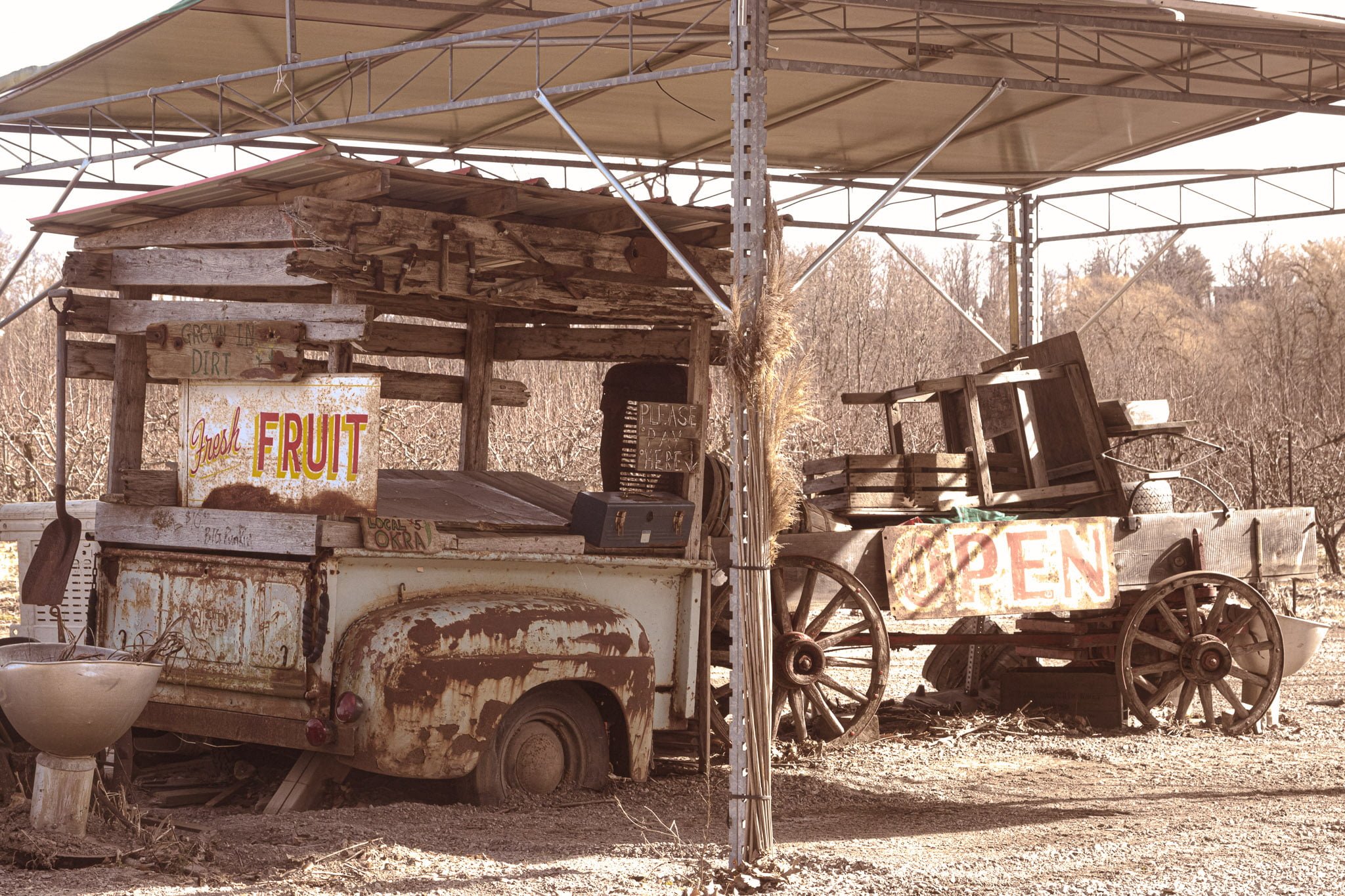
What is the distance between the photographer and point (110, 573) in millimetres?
7934

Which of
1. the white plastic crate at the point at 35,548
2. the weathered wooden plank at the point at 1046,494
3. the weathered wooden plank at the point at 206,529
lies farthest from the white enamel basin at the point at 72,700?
the weathered wooden plank at the point at 1046,494

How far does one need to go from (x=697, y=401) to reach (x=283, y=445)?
8.34 feet

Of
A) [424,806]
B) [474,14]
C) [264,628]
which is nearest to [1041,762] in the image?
[424,806]

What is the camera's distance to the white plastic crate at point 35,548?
8.21 m

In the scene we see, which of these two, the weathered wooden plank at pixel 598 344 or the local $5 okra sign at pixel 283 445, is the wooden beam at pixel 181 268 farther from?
the weathered wooden plank at pixel 598 344

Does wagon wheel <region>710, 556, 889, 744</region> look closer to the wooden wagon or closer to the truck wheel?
the wooden wagon

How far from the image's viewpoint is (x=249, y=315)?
306 inches

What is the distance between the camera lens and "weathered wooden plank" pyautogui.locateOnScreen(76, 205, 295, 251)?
7.65 m

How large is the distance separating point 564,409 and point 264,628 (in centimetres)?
1895

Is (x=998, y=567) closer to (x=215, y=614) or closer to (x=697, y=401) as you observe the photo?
(x=697, y=401)

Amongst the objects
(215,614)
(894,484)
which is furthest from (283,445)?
(894,484)

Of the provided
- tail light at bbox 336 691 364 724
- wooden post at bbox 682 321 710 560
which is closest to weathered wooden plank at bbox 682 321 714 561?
wooden post at bbox 682 321 710 560

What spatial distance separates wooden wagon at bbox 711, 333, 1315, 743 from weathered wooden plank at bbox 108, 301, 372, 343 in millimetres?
3068

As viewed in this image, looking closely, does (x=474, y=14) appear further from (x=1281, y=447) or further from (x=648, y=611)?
(x=1281, y=447)
